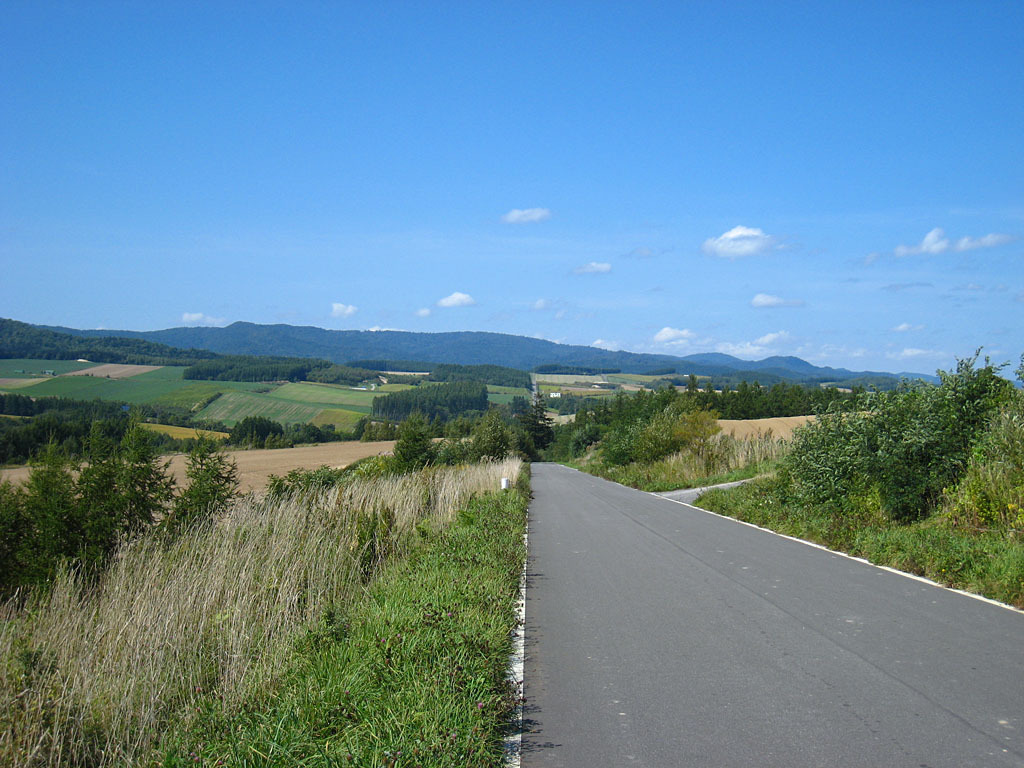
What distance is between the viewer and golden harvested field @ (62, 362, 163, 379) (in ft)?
309

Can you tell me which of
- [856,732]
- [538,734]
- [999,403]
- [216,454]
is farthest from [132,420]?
[999,403]

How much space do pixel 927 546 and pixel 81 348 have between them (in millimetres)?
124330

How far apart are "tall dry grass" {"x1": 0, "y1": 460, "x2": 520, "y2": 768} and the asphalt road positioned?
2.38 meters

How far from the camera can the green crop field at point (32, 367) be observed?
258 feet

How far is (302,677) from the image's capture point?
5.25m

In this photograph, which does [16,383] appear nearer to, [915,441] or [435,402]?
[435,402]

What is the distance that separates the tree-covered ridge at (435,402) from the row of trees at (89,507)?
93.8 metres

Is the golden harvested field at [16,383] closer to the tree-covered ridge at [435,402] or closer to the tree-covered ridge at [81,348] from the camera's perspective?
the tree-covered ridge at [81,348]

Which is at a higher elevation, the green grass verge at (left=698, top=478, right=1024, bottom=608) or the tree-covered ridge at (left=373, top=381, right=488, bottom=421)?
the green grass verge at (left=698, top=478, right=1024, bottom=608)

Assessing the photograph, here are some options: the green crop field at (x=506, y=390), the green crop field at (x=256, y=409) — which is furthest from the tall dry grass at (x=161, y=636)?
the green crop field at (x=506, y=390)

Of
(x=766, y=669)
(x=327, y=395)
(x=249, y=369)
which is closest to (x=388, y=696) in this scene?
(x=766, y=669)

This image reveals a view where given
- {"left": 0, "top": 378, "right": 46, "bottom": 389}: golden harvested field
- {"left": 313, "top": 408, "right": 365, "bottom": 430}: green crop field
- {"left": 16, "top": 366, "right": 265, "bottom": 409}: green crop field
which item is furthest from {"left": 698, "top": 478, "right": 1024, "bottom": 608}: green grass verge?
{"left": 313, "top": 408, "right": 365, "bottom": 430}: green crop field

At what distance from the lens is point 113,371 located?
10200 centimetres

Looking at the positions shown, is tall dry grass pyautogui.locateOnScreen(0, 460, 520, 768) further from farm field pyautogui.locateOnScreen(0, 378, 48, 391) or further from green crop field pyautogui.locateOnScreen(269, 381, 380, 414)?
green crop field pyautogui.locateOnScreen(269, 381, 380, 414)
